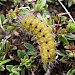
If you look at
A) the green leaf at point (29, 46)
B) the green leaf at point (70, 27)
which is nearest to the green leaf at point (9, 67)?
the green leaf at point (29, 46)

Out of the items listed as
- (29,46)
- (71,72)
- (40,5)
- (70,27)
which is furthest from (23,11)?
(71,72)

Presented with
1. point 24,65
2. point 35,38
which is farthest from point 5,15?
point 24,65

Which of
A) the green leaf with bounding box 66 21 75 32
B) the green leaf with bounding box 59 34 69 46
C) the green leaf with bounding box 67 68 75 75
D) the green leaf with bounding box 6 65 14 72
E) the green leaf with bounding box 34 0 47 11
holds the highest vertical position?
the green leaf with bounding box 34 0 47 11

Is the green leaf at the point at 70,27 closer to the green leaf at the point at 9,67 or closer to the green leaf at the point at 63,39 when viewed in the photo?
the green leaf at the point at 63,39

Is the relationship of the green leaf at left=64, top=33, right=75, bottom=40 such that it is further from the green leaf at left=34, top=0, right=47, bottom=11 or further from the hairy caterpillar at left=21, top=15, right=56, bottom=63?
the green leaf at left=34, top=0, right=47, bottom=11

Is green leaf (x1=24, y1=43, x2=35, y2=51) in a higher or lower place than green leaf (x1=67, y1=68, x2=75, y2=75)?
higher

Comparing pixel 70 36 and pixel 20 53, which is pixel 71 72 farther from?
pixel 20 53

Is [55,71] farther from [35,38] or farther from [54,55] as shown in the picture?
[35,38]

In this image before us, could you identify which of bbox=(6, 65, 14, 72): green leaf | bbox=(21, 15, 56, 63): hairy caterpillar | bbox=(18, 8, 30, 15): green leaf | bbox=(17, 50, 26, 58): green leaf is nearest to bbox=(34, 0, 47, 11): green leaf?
bbox=(18, 8, 30, 15): green leaf
